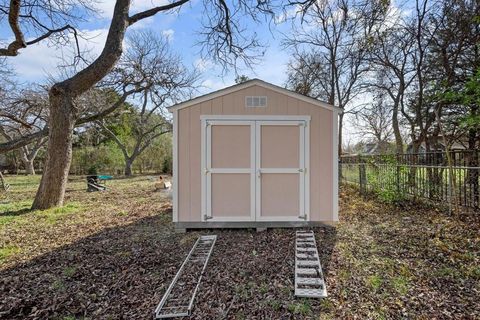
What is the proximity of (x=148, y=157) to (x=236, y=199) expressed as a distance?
725 inches

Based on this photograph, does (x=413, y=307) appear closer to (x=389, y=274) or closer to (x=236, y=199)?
(x=389, y=274)

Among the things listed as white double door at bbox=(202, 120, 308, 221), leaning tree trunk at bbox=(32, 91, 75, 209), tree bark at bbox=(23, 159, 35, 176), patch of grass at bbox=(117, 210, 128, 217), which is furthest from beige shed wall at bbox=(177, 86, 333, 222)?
tree bark at bbox=(23, 159, 35, 176)

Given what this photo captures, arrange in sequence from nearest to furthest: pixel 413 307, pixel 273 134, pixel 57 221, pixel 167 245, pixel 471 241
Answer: pixel 413 307
pixel 471 241
pixel 167 245
pixel 273 134
pixel 57 221

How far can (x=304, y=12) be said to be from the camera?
6.75m

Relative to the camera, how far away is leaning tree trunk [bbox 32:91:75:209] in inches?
269

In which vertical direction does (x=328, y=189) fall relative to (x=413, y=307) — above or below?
above

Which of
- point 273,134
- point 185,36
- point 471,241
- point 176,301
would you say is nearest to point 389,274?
point 471,241

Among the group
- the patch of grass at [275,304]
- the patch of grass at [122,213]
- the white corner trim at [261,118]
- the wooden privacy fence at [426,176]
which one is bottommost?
the patch of grass at [275,304]

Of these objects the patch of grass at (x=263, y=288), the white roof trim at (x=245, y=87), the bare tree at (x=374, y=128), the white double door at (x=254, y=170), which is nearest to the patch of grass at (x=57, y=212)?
the white double door at (x=254, y=170)

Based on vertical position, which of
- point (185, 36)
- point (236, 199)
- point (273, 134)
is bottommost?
point (236, 199)

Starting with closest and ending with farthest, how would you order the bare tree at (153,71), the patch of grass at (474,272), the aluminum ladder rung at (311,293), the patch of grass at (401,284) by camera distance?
the aluminum ladder rung at (311,293) < the patch of grass at (401,284) < the patch of grass at (474,272) < the bare tree at (153,71)

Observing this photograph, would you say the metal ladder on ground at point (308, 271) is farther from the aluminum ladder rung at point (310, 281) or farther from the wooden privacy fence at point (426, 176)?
the wooden privacy fence at point (426, 176)

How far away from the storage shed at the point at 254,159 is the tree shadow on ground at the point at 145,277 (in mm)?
399

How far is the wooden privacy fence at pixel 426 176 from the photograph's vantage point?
5.11 meters
